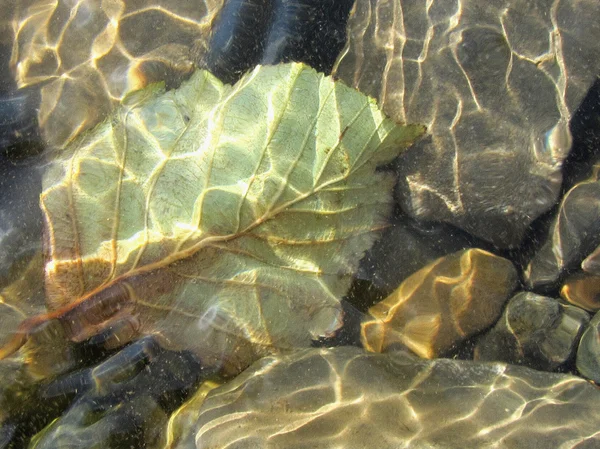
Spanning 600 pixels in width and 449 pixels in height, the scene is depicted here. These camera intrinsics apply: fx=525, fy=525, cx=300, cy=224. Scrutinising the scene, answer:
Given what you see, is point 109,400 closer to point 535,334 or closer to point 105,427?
point 105,427

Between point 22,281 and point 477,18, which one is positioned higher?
point 477,18

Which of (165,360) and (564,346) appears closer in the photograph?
(165,360)

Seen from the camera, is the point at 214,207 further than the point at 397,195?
No

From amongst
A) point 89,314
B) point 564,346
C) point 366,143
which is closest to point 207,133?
point 366,143

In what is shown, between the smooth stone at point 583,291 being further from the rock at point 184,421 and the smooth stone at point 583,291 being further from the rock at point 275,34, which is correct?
the rock at point 184,421

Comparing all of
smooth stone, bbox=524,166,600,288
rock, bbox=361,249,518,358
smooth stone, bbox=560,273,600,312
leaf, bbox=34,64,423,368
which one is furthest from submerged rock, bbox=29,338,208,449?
smooth stone, bbox=560,273,600,312

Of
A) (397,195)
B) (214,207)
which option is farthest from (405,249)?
(214,207)

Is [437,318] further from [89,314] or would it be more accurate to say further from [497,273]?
[89,314]
